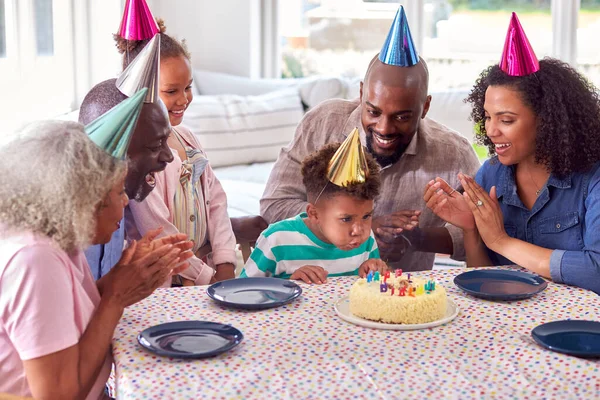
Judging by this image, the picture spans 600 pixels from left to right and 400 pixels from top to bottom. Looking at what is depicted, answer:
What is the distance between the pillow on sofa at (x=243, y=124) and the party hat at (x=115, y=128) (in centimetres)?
277

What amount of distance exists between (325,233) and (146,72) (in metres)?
0.66

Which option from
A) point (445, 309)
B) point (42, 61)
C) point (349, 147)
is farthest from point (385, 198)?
point (42, 61)

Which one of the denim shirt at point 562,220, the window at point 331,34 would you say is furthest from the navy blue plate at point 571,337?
the window at point 331,34

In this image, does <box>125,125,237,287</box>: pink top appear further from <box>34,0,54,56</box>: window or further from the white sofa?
<box>34,0,54,56</box>: window

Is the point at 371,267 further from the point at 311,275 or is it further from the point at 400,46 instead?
the point at 400,46

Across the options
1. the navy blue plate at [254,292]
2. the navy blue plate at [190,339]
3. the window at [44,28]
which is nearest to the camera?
the navy blue plate at [190,339]

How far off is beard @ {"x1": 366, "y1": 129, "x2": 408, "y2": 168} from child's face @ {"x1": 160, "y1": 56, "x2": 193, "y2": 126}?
1.94 ft

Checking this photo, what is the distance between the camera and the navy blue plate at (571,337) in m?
1.49

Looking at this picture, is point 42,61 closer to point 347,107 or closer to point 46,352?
point 347,107

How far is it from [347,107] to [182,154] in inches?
25.3

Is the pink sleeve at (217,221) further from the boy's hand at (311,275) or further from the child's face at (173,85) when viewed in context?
the boy's hand at (311,275)

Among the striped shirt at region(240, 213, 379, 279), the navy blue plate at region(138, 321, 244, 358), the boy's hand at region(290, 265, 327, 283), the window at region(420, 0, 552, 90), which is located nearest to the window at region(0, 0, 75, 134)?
the striped shirt at region(240, 213, 379, 279)

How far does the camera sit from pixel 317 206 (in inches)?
89.1

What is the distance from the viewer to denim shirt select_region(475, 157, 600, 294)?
1990 mm
